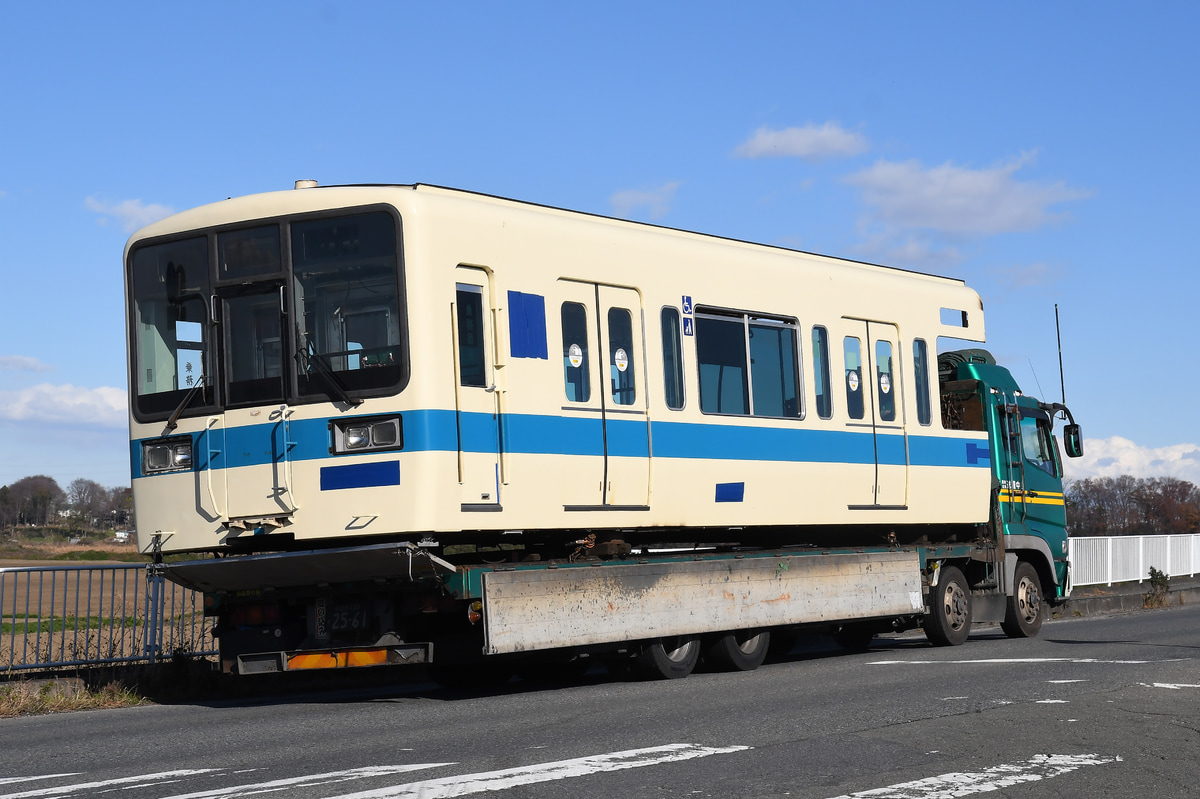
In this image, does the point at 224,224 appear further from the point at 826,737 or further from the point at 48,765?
the point at 826,737

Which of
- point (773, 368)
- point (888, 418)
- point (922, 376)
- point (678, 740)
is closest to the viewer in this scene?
point (678, 740)

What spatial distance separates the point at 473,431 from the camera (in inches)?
388

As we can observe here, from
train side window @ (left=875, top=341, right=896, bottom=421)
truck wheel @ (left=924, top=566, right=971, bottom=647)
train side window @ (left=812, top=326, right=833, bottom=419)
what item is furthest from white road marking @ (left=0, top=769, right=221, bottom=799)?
truck wheel @ (left=924, top=566, right=971, bottom=647)

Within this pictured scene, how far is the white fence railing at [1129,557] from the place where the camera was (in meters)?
28.7

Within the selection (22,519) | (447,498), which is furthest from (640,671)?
(22,519)

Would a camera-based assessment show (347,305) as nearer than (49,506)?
Yes

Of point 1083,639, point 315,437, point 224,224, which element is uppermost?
point 224,224

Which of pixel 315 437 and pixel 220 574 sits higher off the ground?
pixel 315 437

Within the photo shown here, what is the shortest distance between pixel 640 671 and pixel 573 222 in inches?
155

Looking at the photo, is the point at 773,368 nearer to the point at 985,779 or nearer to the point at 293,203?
the point at 293,203

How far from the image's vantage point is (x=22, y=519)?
9900cm

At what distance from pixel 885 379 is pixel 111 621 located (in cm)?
850

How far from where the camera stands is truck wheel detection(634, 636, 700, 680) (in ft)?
38.3

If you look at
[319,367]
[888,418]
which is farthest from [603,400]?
[888,418]
